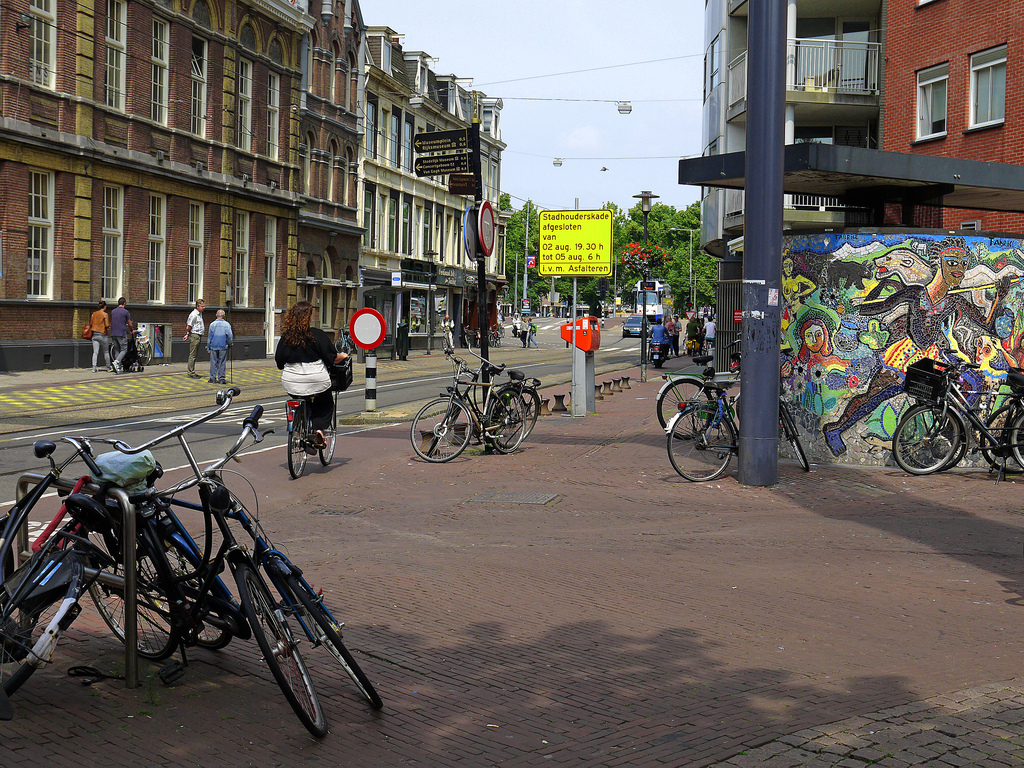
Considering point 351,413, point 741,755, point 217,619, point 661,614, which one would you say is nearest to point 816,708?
point 741,755

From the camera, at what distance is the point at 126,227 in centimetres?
2845

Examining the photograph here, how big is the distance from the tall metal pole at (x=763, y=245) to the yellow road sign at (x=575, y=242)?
7.60 metres

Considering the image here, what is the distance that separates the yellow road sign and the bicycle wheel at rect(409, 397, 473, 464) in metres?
6.38

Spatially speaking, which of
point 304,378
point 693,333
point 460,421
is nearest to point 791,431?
point 460,421

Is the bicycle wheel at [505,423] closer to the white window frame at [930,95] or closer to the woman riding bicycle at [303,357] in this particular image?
the woman riding bicycle at [303,357]

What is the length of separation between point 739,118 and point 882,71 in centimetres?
400

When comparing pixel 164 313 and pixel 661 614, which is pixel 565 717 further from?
pixel 164 313

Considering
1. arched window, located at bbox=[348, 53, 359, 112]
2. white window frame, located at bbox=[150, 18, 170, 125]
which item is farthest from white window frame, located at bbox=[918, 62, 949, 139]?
arched window, located at bbox=[348, 53, 359, 112]

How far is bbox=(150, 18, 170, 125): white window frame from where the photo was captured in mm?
29688

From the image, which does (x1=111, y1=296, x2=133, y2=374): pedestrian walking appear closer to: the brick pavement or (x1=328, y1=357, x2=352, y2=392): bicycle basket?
(x1=328, y1=357, x2=352, y2=392): bicycle basket

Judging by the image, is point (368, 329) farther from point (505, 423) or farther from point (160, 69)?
point (160, 69)

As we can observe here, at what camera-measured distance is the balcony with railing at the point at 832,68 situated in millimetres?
29266

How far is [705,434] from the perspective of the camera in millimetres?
10352

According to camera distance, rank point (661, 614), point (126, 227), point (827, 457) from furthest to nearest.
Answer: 1. point (126, 227)
2. point (827, 457)
3. point (661, 614)
